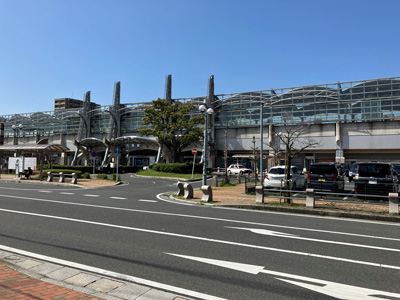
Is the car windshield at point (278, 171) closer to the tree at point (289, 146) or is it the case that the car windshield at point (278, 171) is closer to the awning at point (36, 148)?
the tree at point (289, 146)

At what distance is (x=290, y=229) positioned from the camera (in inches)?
348

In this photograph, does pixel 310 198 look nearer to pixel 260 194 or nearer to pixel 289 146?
pixel 260 194

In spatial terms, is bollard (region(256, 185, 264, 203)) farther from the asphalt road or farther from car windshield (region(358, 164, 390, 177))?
car windshield (region(358, 164, 390, 177))

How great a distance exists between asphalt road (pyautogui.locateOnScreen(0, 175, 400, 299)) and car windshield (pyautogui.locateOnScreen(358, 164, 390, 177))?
5.23 meters

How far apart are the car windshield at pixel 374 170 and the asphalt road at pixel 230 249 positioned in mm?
5228

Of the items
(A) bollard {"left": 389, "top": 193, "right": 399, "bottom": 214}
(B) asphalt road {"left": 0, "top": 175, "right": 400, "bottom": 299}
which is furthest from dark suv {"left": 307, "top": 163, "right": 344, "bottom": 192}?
(B) asphalt road {"left": 0, "top": 175, "right": 400, "bottom": 299}

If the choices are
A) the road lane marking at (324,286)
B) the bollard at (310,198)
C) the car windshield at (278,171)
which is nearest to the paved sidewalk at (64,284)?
the road lane marking at (324,286)

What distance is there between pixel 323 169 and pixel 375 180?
3.47m

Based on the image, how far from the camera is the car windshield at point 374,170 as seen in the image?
1484cm

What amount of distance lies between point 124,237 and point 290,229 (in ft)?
14.7

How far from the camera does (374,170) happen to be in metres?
15.0

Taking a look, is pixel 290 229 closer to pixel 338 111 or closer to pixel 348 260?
pixel 348 260

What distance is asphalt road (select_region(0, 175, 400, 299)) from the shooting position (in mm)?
4613

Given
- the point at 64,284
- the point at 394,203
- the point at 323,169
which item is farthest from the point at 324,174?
the point at 64,284
